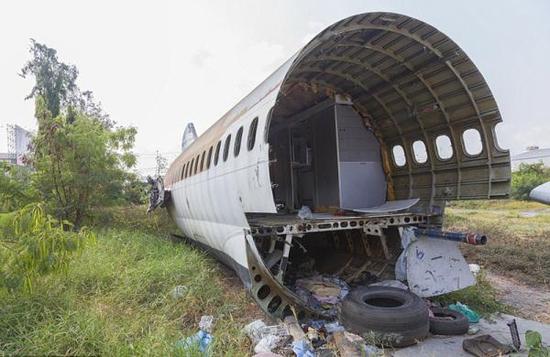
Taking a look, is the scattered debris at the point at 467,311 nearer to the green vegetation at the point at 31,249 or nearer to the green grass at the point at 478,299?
the green grass at the point at 478,299

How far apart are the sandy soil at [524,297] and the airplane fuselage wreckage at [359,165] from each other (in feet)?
3.34

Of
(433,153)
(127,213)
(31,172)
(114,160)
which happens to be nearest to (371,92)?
(433,153)

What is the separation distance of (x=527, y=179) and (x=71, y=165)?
3023 centimetres

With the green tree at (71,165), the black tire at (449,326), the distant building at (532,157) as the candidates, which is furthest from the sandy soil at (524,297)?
the distant building at (532,157)

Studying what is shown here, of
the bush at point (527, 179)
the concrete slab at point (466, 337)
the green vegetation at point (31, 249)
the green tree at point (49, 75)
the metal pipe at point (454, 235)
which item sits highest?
the green tree at point (49, 75)

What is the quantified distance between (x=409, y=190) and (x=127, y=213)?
41.3 ft

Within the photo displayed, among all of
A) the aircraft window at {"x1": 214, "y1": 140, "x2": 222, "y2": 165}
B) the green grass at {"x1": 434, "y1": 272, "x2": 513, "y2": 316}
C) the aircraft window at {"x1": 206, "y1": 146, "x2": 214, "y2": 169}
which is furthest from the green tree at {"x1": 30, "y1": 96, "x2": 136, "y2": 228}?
the green grass at {"x1": 434, "y1": 272, "x2": 513, "y2": 316}

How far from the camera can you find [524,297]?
277 inches

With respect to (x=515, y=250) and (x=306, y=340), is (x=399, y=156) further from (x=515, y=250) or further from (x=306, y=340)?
(x=306, y=340)

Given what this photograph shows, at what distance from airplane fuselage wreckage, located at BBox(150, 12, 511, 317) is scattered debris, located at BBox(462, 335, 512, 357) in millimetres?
1271

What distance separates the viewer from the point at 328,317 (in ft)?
18.8

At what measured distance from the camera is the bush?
92.2ft

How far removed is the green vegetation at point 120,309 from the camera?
418 centimetres

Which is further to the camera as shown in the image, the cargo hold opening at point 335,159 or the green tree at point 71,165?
the green tree at point 71,165
